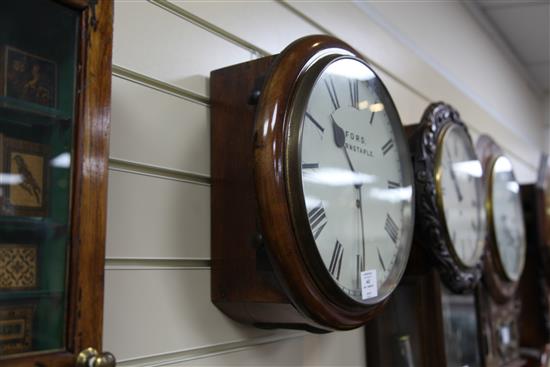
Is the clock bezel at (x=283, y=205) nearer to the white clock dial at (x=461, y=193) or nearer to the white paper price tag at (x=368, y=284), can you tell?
the white paper price tag at (x=368, y=284)

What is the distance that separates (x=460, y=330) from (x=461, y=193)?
13.1 inches

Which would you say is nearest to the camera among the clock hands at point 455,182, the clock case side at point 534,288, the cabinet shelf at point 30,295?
the cabinet shelf at point 30,295

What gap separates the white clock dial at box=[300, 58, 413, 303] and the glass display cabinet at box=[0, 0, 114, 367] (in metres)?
0.33

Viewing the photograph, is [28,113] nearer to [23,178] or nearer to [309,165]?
A: [23,178]

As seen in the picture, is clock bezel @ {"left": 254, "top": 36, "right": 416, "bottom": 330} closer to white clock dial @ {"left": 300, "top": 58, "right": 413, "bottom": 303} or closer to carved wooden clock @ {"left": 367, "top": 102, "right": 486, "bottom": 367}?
white clock dial @ {"left": 300, "top": 58, "right": 413, "bottom": 303}

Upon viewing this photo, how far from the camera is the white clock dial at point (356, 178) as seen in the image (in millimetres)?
883

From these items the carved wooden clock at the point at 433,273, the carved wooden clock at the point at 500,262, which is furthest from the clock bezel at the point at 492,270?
the carved wooden clock at the point at 433,273

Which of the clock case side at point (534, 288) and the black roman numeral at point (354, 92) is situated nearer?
the black roman numeral at point (354, 92)

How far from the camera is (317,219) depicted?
86cm

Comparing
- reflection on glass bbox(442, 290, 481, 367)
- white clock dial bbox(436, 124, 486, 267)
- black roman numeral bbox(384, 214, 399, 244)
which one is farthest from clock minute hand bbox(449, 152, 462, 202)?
black roman numeral bbox(384, 214, 399, 244)

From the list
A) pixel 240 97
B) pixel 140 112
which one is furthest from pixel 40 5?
pixel 240 97

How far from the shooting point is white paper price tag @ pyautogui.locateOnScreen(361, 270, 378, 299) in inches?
37.0

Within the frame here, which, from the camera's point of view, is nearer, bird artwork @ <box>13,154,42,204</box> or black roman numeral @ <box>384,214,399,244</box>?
bird artwork @ <box>13,154,42,204</box>

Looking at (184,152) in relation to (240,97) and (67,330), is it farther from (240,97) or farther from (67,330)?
(67,330)
